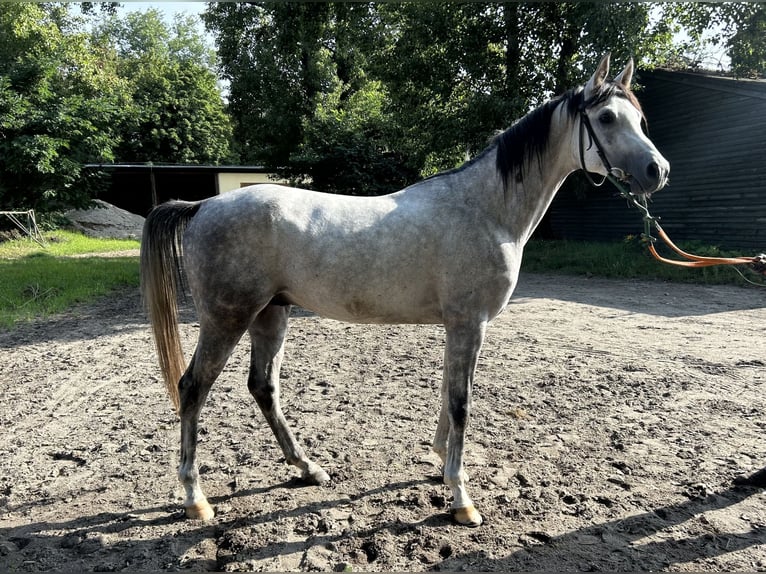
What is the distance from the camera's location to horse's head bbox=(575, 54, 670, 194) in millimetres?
2500

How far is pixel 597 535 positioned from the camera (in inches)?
96.9

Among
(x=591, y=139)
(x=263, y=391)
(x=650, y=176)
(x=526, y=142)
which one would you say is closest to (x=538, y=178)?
(x=526, y=142)

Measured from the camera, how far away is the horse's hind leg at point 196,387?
273 cm

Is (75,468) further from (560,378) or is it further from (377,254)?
(560,378)

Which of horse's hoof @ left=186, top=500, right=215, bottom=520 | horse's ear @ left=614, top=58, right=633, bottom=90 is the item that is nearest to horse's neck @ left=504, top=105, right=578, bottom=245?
horse's ear @ left=614, top=58, right=633, bottom=90

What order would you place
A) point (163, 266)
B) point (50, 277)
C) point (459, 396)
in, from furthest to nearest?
point (50, 277), point (163, 266), point (459, 396)

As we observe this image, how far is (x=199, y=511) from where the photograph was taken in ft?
8.68

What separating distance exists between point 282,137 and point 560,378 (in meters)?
20.4

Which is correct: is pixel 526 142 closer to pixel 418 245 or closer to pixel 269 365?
pixel 418 245

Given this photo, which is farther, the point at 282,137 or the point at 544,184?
the point at 282,137

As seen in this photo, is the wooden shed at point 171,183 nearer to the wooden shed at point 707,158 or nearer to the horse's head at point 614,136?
the wooden shed at point 707,158

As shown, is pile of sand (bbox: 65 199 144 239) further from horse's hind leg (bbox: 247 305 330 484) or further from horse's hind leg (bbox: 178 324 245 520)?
horse's hind leg (bbox: 178 324 245 520)

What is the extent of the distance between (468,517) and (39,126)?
2084 cm

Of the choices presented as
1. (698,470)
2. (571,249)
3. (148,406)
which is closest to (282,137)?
(571,249)
